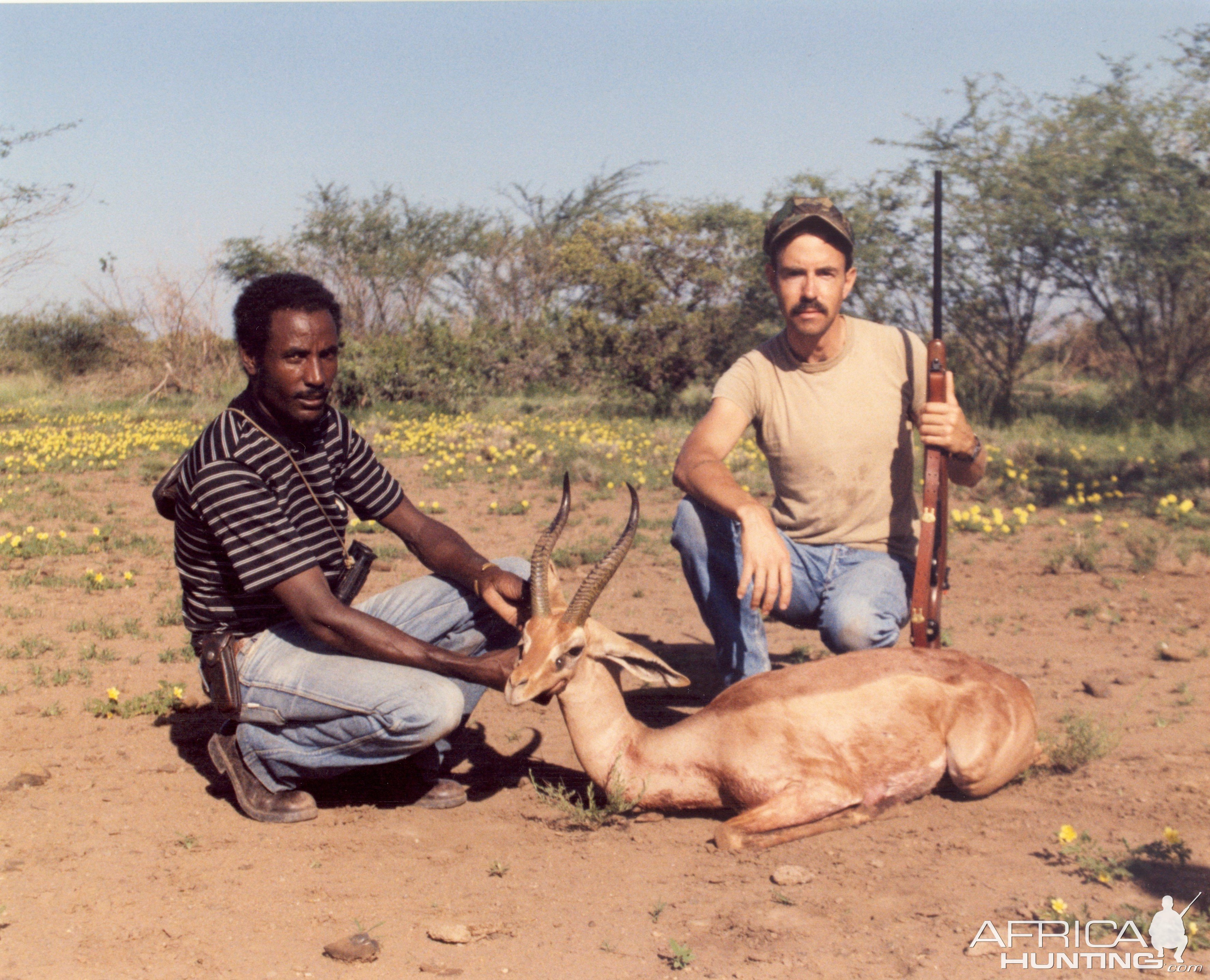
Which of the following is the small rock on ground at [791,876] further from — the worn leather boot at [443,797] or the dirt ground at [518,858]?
the worn leather boot at [443,797]

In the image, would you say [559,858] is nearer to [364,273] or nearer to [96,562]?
[96,562]

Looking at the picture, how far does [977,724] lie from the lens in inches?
160

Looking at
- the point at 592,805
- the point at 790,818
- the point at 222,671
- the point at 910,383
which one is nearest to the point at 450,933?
the point at 592,805

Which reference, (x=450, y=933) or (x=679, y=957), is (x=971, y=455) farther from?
(x=450, y=933)

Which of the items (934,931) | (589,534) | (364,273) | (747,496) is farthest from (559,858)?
(364,273)

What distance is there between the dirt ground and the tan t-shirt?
1230 millimetres

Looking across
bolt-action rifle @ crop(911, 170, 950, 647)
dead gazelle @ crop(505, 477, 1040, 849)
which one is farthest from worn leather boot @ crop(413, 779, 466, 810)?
bolt-action rifle @ crop(911, 170, 950, 647)

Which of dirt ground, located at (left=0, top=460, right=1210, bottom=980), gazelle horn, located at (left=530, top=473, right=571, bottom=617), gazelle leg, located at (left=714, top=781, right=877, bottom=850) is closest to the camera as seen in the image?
dirt ground, located at (left=0, top=460, right=1210, bottom=980)

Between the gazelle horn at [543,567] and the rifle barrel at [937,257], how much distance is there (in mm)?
1980

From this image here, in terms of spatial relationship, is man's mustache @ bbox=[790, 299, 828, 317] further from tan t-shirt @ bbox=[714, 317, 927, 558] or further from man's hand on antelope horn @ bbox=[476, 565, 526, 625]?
man's hand on antelope horn @ bbox=[476, 565, 526, 625]

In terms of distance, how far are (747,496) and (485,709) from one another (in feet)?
6.63

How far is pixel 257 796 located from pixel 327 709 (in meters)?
0.51

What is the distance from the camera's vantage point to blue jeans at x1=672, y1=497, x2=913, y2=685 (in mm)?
4848

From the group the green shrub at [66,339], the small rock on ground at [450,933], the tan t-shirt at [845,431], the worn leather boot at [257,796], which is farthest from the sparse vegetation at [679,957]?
the green shrub at [66,339]
